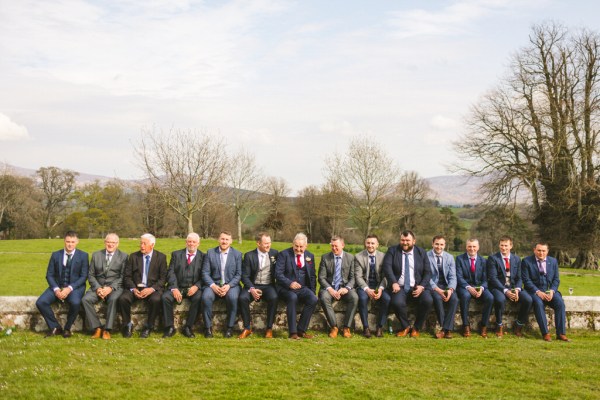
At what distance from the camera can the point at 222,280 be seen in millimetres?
8805

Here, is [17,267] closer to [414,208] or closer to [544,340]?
[544,340]

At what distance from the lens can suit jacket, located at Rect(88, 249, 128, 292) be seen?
27.9ft

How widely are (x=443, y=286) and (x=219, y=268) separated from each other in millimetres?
3895

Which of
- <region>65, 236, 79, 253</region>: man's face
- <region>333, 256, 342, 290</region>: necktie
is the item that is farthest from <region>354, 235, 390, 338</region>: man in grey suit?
<region>65, 236, 79, 253</region>: man's face

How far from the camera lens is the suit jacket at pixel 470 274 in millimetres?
9117

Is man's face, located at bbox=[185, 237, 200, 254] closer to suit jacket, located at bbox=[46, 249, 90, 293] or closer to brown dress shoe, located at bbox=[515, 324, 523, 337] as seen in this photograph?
suit jacket, located at bbox=[46, 249, 90, 293]

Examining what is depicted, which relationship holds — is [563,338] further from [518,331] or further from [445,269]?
[445,269]

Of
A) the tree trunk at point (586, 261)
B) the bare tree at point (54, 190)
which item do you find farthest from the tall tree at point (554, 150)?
the bare tree at point (54, 190)

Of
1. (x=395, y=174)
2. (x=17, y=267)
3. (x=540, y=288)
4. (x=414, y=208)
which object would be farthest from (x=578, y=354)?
(x=414, y=208)

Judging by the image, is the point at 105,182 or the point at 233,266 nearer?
the point at 233,266

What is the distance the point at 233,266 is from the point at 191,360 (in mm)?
2646

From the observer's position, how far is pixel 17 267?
755 inches

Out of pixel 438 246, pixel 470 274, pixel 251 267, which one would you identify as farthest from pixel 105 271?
pixel 470 274

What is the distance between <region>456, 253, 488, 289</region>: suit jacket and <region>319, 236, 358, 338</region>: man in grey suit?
6.19 ft
